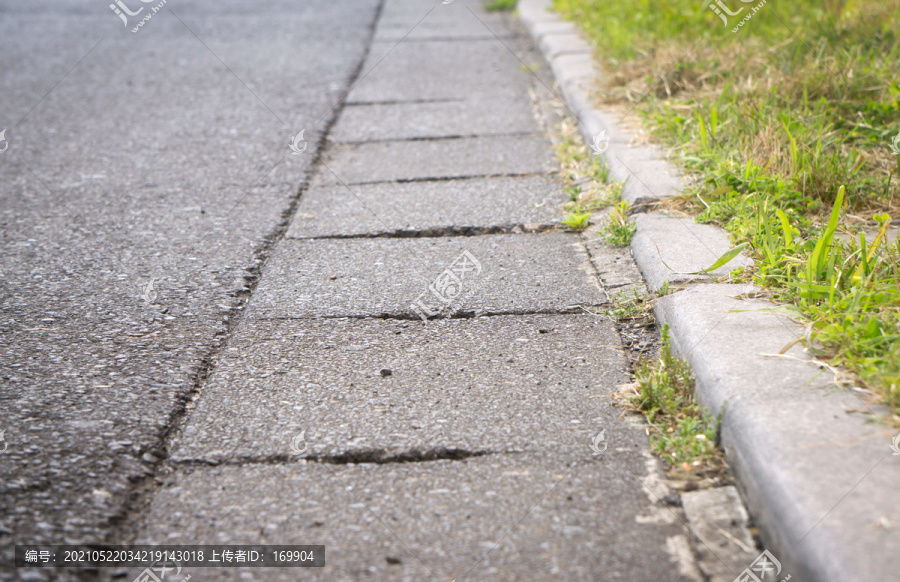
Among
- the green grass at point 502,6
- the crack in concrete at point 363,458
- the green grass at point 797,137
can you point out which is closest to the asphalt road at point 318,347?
the crack in concrete at point 363,458

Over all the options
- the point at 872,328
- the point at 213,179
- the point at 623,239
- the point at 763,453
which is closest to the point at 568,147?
the point at 623,239

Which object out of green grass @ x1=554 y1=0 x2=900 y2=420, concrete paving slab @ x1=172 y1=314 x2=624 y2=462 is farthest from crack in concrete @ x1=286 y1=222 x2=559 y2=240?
concrete paving slab @ x1=172 y1=314 x2=624 y2=462

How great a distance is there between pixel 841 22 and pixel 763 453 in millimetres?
3571

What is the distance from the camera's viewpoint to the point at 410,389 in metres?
1.82

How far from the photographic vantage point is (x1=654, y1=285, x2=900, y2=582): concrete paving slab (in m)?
1.16

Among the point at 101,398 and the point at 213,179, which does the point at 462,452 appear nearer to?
the point at 101,398

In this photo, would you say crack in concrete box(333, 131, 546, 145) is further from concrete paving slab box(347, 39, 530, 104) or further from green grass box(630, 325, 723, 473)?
green grass box(630, 325, 723, 473)

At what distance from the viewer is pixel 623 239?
253cm

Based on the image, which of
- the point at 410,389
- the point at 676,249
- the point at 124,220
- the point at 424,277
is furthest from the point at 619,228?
the point at 124,220

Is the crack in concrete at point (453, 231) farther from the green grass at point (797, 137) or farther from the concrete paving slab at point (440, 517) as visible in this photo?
the concrete paving slab at point (440, 517)

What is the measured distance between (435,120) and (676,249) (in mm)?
2077

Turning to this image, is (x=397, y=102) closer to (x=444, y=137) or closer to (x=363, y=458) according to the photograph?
(x=444, y=137)

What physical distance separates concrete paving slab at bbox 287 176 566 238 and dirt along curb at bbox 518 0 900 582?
0.73 m

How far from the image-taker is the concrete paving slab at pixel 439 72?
4.46m
